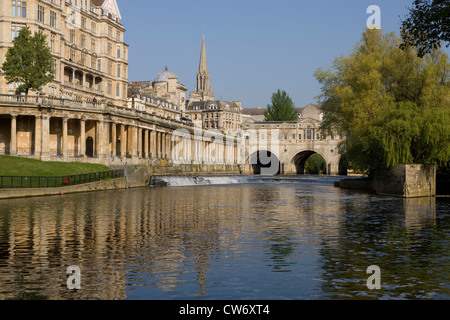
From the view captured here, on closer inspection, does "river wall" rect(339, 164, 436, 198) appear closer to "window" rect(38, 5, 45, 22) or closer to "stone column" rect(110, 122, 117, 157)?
"stone column" rect(110, 122, 117, 157)

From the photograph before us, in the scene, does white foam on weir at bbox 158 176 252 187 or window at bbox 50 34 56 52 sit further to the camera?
window at bbox 50 34 56 52

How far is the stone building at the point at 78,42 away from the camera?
237 feet

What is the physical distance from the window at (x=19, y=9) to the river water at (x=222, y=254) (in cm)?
4869

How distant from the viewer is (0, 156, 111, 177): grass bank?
166ft

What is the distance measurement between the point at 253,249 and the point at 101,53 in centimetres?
8384

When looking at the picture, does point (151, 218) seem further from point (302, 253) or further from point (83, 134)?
point (83, 134)

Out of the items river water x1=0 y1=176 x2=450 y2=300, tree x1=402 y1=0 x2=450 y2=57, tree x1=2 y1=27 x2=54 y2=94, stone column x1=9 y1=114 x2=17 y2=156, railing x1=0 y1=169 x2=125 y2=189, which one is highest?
tree x1=2 y1=27 x2=54 y2=94

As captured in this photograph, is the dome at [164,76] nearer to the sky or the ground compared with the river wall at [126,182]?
nearer to the sky

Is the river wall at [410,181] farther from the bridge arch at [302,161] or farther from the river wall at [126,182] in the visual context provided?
the bridge arch at [302,161]

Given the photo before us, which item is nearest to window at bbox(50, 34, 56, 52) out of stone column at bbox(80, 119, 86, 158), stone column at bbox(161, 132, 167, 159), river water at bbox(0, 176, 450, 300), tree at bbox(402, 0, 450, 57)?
stone column at bbox(80, 119, 86, 158)

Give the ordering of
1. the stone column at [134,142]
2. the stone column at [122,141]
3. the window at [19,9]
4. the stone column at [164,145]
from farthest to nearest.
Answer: the stone column at [164,145], the stone column at [134,142], the stone column at [122,141], the window at [19,9]

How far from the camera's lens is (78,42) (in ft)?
291

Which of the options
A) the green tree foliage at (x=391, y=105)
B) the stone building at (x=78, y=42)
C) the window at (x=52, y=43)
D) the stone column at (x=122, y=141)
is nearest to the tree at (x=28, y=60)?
the stone building at (x=78, y=42)

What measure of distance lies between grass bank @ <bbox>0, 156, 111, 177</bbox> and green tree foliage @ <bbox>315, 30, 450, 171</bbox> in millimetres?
29910
